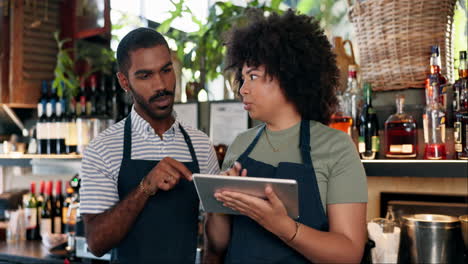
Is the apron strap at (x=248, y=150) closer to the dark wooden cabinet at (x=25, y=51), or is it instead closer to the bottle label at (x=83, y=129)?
the bottle label at (x=83, y=129)

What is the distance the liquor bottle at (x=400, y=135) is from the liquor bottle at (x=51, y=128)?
87.1 inches

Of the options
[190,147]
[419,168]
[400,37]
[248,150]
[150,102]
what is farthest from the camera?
[400,37]

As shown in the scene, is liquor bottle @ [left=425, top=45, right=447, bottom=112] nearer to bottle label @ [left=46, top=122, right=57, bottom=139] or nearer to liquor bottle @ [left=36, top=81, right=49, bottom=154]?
bottle label @ [left=46, top=122, right=57, bottom=139]

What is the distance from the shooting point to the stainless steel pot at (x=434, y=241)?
1.75 m

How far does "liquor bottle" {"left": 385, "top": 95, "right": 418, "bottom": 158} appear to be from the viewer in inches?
75.9

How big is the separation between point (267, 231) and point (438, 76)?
1.08 m

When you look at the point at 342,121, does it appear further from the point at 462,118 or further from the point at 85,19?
the point at 85,19

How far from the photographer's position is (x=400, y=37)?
1.85m

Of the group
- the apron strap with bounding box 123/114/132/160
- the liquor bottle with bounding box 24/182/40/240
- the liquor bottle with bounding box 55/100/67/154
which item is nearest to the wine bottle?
the liquor bottle with bounding box 55/100/67/154

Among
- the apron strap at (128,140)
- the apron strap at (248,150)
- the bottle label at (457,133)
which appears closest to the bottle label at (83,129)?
the apron strap at (128,140)

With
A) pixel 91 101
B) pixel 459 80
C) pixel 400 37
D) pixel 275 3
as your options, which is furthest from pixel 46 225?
pixel 459 80

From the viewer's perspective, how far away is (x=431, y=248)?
1.76 meters

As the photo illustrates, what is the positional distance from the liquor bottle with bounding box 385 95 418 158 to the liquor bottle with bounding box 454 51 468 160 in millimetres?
171

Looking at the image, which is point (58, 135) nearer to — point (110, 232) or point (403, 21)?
point (110, 232)
